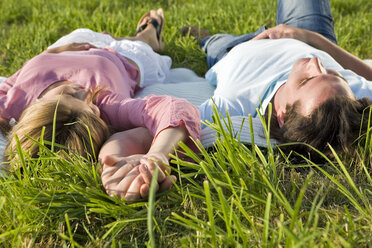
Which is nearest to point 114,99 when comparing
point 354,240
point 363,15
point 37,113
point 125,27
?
point 37,113

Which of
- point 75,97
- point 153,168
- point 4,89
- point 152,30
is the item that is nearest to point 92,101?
point 75,97

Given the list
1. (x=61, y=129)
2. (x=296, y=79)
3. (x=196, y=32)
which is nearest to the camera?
(x=61, y=129)

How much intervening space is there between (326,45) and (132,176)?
2.14 meters

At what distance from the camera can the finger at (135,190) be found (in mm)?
1133

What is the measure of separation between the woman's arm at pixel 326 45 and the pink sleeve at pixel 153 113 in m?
1.47

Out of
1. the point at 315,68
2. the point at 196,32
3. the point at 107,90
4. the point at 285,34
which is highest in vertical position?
the point at 315,68

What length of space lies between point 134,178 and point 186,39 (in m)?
2.47

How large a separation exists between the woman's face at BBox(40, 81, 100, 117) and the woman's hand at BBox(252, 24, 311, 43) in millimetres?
1609

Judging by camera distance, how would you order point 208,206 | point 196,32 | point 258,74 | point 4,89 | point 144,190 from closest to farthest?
point 208,206 → point 144,190 → point 4,89 → point 258,74 → point 196,32

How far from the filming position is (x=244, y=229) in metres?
1.01

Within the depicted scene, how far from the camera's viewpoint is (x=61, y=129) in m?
1.57

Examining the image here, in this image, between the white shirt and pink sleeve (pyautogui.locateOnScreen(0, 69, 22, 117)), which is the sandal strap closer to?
the white shirt

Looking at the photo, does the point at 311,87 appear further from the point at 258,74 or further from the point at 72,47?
the point at 72,47

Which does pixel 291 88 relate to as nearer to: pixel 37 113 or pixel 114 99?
pixel 114 99
